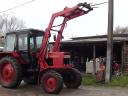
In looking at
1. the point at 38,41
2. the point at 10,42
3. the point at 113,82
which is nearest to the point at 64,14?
the point at 38,41

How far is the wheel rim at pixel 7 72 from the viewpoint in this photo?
1576 cm

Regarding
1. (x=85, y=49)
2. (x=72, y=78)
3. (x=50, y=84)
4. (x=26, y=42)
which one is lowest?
(x=50, y=84)

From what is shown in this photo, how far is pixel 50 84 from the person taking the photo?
14414mm

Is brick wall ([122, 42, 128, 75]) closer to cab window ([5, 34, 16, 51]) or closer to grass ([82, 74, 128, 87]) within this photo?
grass ([82, 74, 128, 87])

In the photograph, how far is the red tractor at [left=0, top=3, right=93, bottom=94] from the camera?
49.6ft

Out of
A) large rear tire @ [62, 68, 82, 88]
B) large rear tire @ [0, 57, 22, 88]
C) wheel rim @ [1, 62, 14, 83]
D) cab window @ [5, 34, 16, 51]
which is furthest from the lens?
cab window @ [5, 34, 16, 51]

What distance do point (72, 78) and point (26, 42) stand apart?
276cm

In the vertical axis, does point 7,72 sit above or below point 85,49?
below

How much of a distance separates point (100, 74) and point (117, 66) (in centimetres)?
321

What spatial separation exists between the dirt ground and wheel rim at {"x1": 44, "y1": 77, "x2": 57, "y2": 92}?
13.5 inches

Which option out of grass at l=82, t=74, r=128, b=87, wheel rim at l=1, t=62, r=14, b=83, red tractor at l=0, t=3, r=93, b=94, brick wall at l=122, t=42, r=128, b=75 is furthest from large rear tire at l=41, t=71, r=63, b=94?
brick wall at l=122, t=42, r=128, b=75

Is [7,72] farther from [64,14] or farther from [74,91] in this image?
[64,14]

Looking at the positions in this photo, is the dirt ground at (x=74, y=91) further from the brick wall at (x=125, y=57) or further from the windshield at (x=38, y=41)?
the brick wall at (x=125, y=57)

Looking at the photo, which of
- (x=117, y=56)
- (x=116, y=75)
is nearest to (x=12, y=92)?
(x=116, y=75)
